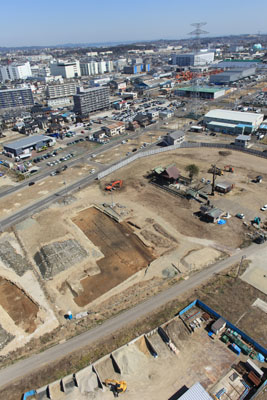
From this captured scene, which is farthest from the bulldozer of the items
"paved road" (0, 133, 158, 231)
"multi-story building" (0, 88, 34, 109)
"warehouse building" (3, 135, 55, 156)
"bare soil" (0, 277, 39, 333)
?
Answer: "multi-story building" (0, 88, 34, 109)

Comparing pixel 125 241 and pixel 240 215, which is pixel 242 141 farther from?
pixel 125 241

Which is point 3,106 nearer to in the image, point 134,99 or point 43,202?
point 134,99

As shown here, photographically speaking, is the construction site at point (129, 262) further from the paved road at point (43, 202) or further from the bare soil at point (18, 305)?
the paved road at point (43, 202)

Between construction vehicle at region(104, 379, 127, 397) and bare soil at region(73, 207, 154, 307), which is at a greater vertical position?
construction vehicle at region(104, 379, 127, 397)

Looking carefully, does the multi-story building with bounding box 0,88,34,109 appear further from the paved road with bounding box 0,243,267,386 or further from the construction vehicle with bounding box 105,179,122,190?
the paved road with bounding box 0,243,267,386

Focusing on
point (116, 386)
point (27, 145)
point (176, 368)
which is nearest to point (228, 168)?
point (176, 368)

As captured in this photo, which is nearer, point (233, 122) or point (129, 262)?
point (129, 262)
